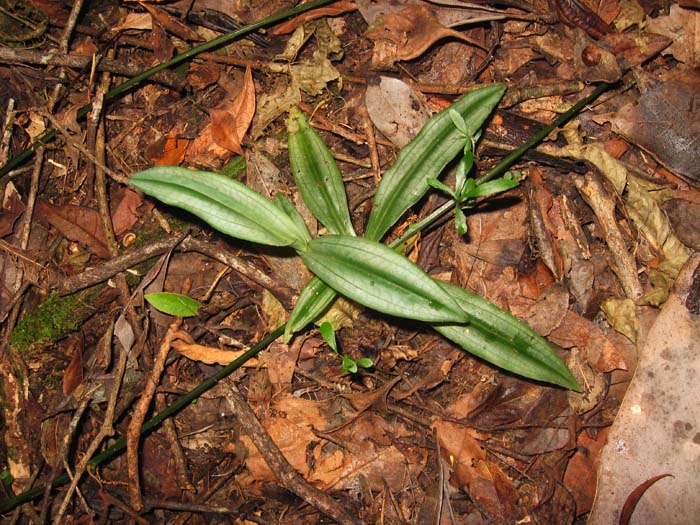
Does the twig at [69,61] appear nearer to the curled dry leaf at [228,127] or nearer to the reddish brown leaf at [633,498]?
the curled dry leaf at [228,127]

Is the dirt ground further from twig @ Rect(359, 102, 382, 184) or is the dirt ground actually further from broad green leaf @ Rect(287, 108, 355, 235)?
broad green leaf @ Rect(287, 108, 355, 235)

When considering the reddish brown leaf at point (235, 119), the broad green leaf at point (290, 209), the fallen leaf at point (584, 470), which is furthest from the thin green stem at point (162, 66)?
the fallen leaf at point (584, 470)

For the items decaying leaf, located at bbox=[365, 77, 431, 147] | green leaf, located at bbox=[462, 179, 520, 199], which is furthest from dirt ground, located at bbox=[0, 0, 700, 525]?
green leaf, located at bbox=[462, 179, 520, 199]

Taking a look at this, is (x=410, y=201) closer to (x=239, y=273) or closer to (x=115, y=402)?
(x=239, y=273)

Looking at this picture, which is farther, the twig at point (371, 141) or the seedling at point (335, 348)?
the twig at point (371, 141)

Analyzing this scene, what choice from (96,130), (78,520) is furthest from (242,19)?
(78,520)

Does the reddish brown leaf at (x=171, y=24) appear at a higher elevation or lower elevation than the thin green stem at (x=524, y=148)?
higher

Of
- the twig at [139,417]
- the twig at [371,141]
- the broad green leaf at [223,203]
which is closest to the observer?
the broad green leaf at [223,203]
